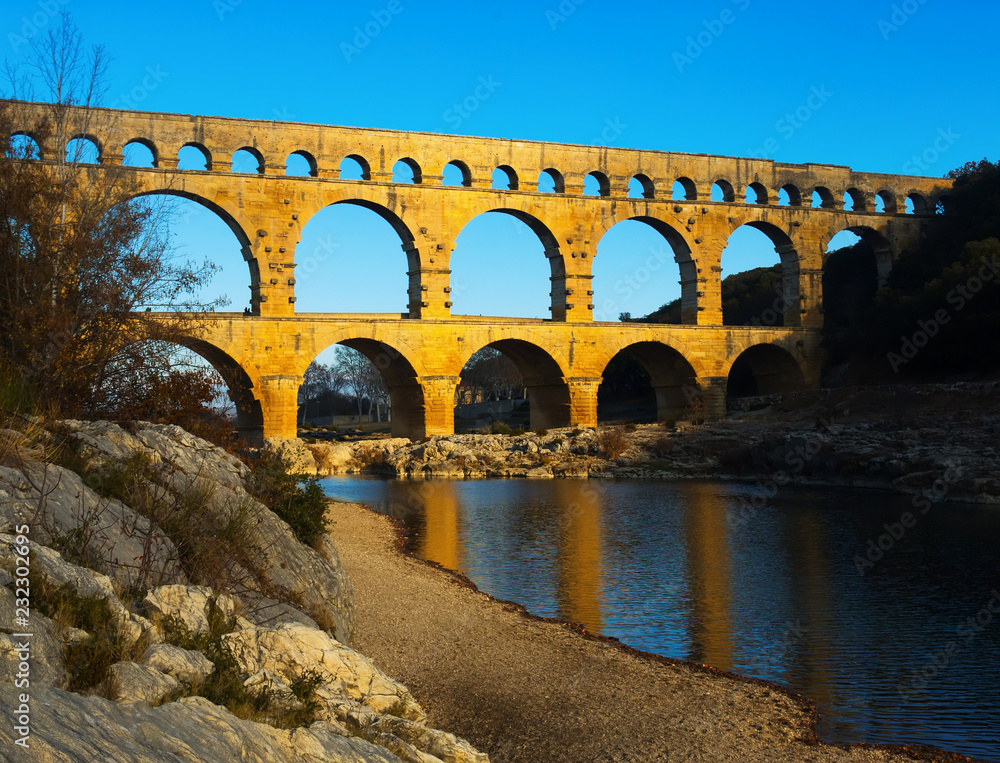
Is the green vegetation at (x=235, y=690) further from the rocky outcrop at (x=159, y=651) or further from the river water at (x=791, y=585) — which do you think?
the river water at (x=791, y=585)

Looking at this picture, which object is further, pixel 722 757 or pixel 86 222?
pixel 86 222

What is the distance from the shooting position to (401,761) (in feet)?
13.0

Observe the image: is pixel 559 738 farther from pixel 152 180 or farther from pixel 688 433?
pixel 152 180

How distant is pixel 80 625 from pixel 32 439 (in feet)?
8.20

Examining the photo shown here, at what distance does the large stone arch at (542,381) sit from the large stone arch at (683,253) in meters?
5.92

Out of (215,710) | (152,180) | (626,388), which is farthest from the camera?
(626,388)

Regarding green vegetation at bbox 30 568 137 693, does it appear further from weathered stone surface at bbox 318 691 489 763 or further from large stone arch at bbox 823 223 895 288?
large stone arch at bbox 823 223 895 288

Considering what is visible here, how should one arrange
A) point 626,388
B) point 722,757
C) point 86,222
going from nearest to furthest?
point 722,757
point 86,222
point 626,388

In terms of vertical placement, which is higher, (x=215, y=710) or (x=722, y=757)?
(x=215, y=710)

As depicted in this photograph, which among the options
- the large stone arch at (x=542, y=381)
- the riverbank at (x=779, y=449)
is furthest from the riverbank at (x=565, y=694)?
the large stone arch at (x=542, y=381)

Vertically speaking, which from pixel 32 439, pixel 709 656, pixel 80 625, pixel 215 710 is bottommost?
pixel 709 656

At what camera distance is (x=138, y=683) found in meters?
3.50

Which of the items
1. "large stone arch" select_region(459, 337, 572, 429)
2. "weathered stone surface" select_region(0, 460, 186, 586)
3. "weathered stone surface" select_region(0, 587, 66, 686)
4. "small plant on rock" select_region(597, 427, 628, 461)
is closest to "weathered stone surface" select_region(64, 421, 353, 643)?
"weathered stone surface" select_region(0, 460, 186, 586)

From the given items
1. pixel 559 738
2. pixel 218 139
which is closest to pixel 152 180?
pixel 218 139
